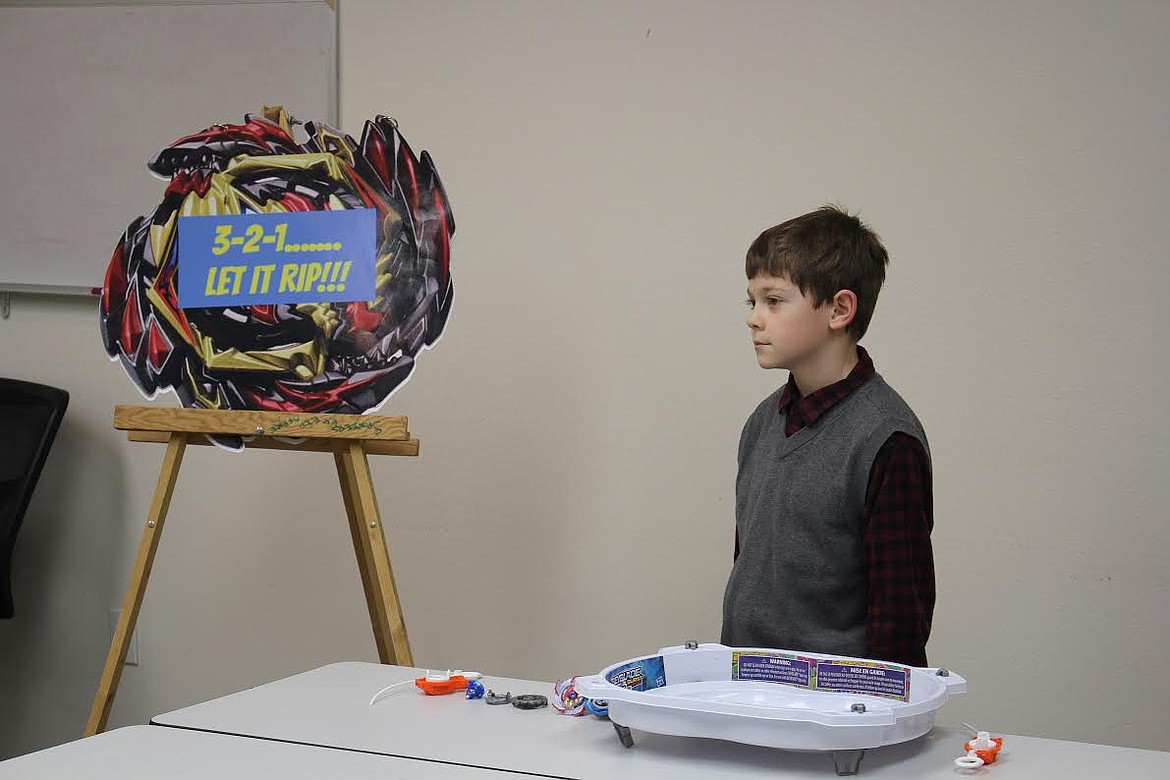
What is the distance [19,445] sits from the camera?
2.62m

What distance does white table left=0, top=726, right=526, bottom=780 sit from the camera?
1.04 m

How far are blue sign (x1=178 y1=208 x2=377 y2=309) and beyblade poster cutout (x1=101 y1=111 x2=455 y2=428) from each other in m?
0.01

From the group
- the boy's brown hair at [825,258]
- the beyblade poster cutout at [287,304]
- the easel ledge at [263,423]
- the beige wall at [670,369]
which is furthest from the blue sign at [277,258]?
the boy's brown hair at [825,258]

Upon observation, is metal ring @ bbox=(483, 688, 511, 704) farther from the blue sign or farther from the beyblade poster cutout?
the blue sign

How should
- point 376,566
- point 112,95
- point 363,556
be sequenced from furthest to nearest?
1. point 112,95
2. point 363,556
3. point 376,566

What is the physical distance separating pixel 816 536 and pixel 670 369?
1.02 m

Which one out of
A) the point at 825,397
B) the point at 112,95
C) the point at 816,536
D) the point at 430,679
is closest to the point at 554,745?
the point at 430,679

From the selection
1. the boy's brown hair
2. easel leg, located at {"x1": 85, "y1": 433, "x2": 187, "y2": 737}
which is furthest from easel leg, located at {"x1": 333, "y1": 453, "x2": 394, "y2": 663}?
the boy's brown hair

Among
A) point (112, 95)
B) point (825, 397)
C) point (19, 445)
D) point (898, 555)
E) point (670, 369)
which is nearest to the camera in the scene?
point (898, 555)

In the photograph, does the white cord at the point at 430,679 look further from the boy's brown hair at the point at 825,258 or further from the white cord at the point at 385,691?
the boy's brown hair at the point at 825,258

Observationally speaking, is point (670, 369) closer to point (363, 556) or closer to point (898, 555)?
point (363, 556)

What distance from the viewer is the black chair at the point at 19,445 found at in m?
2.54

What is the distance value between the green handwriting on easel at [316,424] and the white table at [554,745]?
2.39 ft

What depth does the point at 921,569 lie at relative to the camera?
4.57 feet
